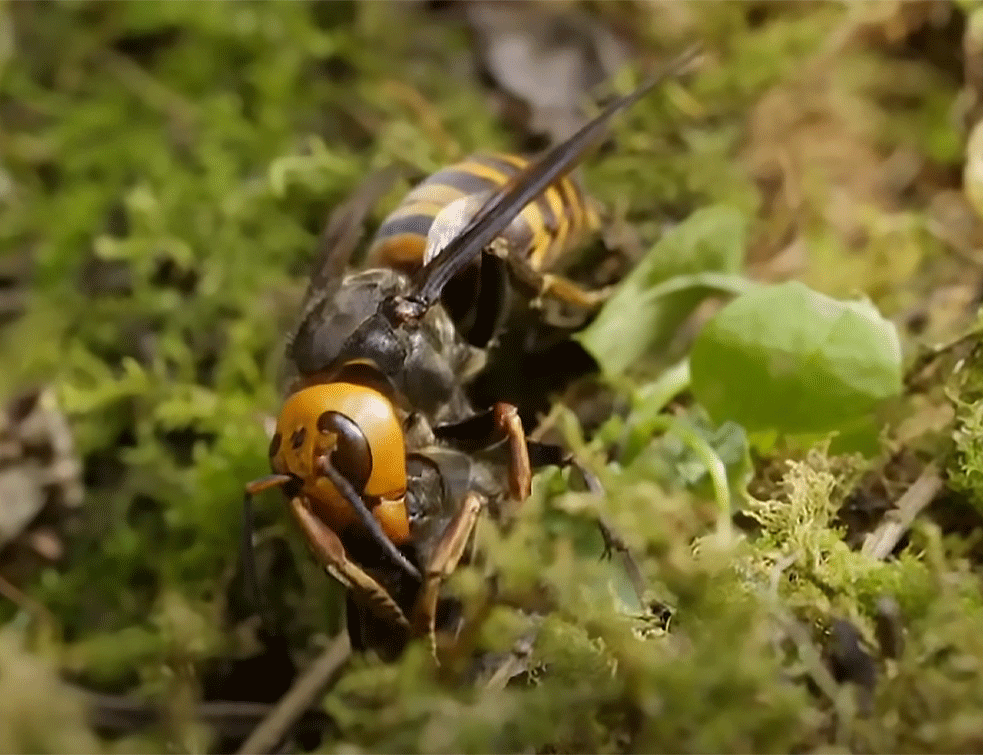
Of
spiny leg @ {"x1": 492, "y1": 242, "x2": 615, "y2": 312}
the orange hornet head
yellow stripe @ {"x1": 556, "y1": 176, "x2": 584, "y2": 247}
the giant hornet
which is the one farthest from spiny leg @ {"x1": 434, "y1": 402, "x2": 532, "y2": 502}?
yellow stripe @ {"x1": 556, "y1": 176, "x2": 584, "y2": 247}

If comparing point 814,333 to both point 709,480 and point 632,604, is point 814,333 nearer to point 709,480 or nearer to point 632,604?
point 709,480

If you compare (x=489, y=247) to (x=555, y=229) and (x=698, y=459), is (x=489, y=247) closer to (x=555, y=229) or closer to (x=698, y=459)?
(x=555, y=229)

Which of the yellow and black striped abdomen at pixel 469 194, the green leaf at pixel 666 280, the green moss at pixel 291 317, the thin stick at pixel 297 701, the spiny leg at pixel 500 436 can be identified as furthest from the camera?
the green leaf at pixel 666 280

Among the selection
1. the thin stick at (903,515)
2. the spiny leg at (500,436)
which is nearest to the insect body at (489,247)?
the spiny leg at (500,436)

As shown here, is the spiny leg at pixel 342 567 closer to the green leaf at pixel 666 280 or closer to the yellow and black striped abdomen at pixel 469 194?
the yellow and black striped abdomen at pixel 469 194

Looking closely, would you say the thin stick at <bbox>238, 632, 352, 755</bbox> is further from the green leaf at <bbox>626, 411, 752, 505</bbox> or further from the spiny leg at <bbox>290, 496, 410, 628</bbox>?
the green leaf at <bbox>626, 411, 752, 505</bbox>

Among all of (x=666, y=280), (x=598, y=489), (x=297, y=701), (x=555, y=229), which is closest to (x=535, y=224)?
(x=555, y=229)

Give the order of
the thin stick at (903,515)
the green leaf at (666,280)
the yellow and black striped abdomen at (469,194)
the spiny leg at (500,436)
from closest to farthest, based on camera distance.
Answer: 1. the thin stick at (903,515)
2. the spiny leg at (500,436)
3. the yellow and black striped abdomen at (469,194)
4. the green leaf at (666,280)
